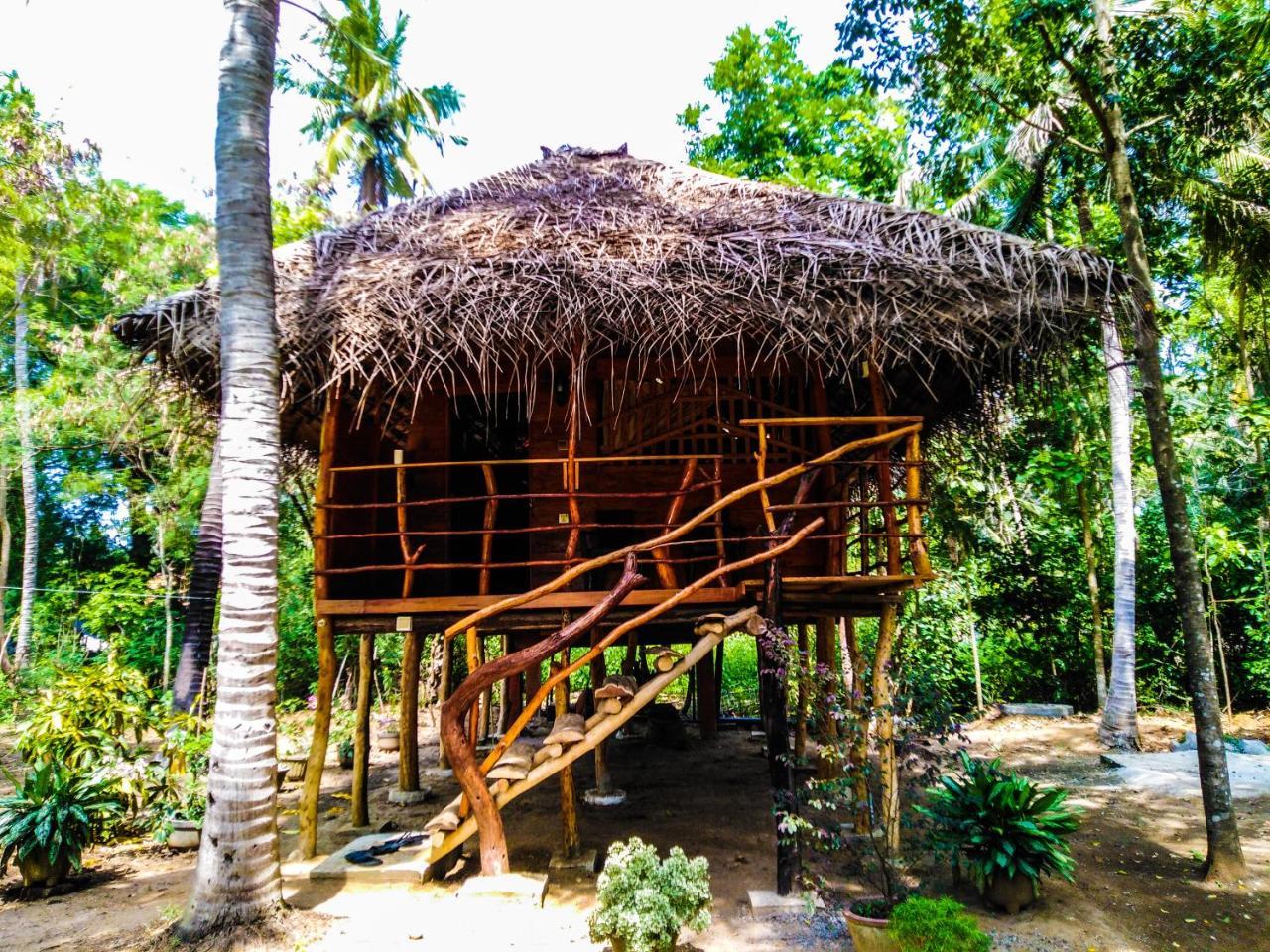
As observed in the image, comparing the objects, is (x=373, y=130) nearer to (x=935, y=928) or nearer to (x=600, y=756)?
(x=600, y=756)

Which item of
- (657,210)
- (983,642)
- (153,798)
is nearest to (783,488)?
(657,210)

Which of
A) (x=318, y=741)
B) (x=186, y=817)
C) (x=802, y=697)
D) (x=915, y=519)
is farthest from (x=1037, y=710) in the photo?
(x=186, y=817)

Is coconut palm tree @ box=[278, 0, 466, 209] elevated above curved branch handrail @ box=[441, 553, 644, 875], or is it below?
above

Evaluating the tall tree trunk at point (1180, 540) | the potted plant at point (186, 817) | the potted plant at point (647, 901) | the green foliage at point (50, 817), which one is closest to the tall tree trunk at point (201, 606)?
the potted plant at point (186, 817)

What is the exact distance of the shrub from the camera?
3803 mm

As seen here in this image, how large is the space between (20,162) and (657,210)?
415 inches

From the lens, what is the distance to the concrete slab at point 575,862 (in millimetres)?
5875

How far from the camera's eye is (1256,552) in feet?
38.5

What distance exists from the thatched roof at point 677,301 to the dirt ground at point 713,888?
147 inches

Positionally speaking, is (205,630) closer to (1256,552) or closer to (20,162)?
(20,162)

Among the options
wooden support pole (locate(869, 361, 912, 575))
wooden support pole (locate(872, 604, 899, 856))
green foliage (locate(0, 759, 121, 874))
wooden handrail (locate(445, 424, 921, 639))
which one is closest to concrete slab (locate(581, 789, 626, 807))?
wooden support pole (locate(872, 604, 899, 856))

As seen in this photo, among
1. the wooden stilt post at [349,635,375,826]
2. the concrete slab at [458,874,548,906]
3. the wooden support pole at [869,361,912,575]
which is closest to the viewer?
the concrete slab at [458,874,548,906]

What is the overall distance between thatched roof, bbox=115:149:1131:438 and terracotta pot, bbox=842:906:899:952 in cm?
376

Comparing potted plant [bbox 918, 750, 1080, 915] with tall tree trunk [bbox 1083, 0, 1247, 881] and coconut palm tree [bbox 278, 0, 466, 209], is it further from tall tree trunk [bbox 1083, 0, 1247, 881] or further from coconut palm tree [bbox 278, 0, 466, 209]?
coconut palm tree [bbox 278, 0, 466, 209]
